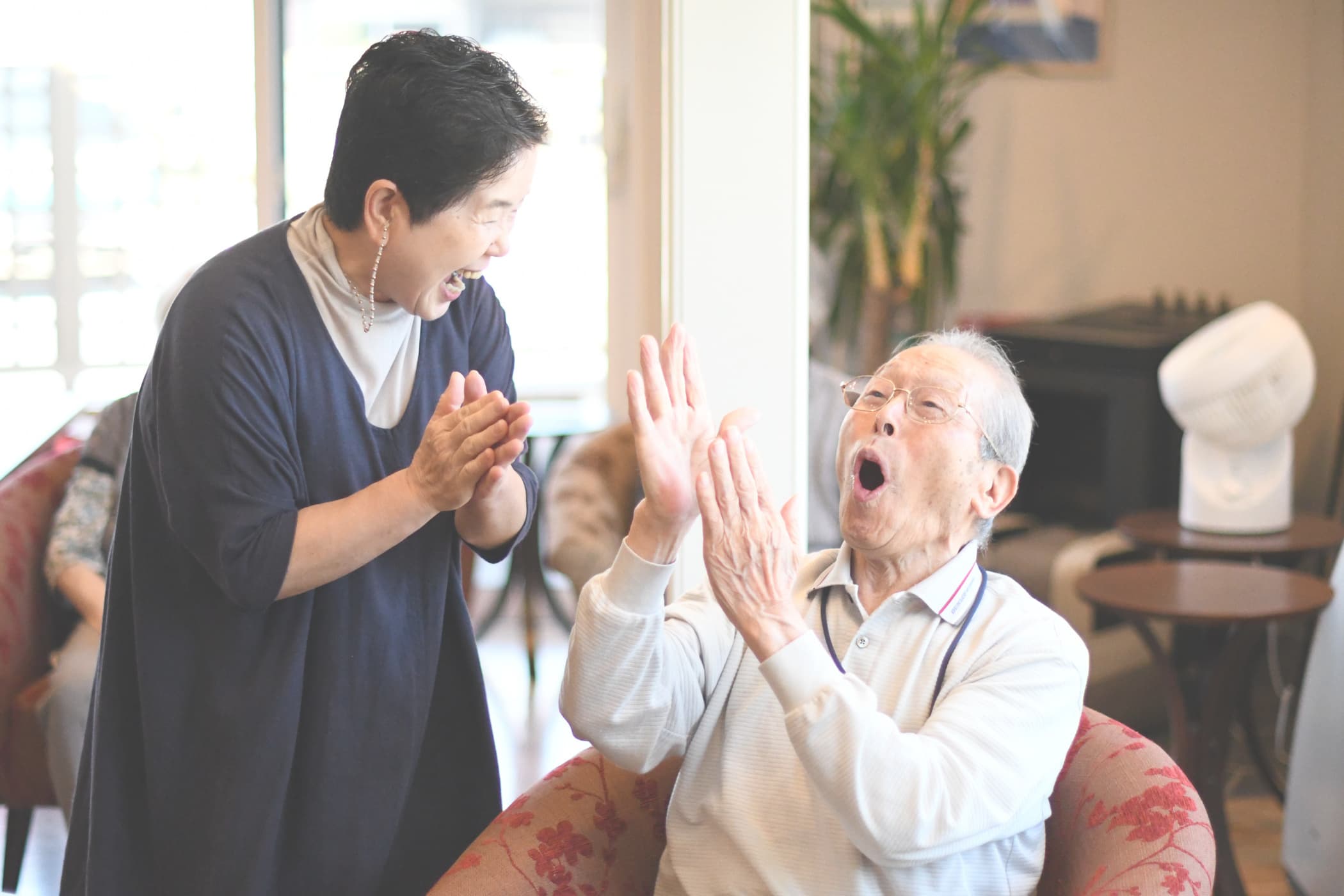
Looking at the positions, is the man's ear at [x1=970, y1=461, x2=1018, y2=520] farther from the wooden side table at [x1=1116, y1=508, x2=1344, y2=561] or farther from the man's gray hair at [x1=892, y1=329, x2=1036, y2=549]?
the wooden side table at [x1=1116, y1=508, x2=1344, y2=561]

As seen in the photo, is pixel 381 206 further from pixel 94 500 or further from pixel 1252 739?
pixel 1252 739

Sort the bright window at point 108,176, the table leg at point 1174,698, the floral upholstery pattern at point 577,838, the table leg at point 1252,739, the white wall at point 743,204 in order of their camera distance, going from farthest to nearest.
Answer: the bright window at point 108,176
the table leg at point 1252,739
the table leg at point 1174,698
the white wall at point 743,204
the floral upholstery pattern at point 577,838

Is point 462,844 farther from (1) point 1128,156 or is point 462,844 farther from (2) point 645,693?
(1) point 1128,156

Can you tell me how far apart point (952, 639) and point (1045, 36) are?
3568mm

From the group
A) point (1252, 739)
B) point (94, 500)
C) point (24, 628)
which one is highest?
point (94, 500)

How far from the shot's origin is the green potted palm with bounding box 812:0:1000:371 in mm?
4141

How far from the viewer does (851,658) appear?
135 centimetres

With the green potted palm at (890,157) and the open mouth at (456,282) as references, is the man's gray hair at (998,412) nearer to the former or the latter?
the open mouth at (456,282)

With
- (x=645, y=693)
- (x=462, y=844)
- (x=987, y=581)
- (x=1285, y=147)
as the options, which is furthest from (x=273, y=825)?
(x=1285, y=147)

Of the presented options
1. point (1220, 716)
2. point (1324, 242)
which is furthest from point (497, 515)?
point (1324, 242)

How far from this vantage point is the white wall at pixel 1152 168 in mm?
4270

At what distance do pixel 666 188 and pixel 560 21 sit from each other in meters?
2.84

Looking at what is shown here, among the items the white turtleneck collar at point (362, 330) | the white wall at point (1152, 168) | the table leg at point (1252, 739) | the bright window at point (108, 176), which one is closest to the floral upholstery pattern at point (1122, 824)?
the white turtleneck collar at point (362, 330)

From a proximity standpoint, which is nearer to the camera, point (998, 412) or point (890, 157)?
point (998, 412)
